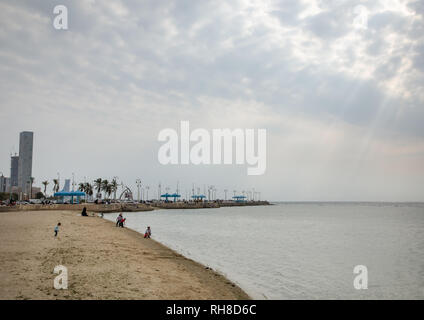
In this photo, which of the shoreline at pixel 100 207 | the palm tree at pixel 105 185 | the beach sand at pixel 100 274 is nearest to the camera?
the beach sand at pixel 100 274

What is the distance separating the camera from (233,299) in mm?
11531

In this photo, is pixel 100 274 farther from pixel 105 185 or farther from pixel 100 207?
pixel 105 185

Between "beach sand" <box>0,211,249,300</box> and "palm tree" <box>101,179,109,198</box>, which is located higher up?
"palm tree" <box>101,179,109,198</box>

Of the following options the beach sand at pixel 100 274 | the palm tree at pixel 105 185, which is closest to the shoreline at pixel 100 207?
the palm tree at pixel 105 185

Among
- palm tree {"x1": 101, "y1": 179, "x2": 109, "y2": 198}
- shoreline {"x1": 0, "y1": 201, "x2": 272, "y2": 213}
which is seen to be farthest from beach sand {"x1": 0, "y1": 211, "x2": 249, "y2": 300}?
palm tree {"x1": 101, "y1": 179, "x2": 109, "y2": 198}

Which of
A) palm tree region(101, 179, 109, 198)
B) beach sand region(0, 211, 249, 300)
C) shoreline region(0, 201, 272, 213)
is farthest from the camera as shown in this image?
palm tree region(101, 179, 109, 198)

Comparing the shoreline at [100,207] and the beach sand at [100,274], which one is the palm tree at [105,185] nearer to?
the shoreline at [100,207]

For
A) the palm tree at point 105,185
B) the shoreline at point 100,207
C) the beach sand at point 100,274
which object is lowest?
the shoreline at point 100,207

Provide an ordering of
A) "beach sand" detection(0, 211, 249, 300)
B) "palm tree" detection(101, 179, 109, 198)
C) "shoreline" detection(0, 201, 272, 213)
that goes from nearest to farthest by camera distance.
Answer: "beach sand" detection(0, 211, 249, 300)
"shoreline" detection(0, 201, 272, 213)
"palm tree" detection(101, 179, 109, 198)

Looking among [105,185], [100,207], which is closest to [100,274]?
[100,207]

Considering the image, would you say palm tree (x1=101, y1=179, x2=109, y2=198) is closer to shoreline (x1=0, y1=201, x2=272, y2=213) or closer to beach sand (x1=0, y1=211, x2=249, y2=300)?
shoreline (x1=0, y1=201, x2=272, y2=213)

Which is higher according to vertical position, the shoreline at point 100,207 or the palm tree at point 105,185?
the palm tree at point 105,185
